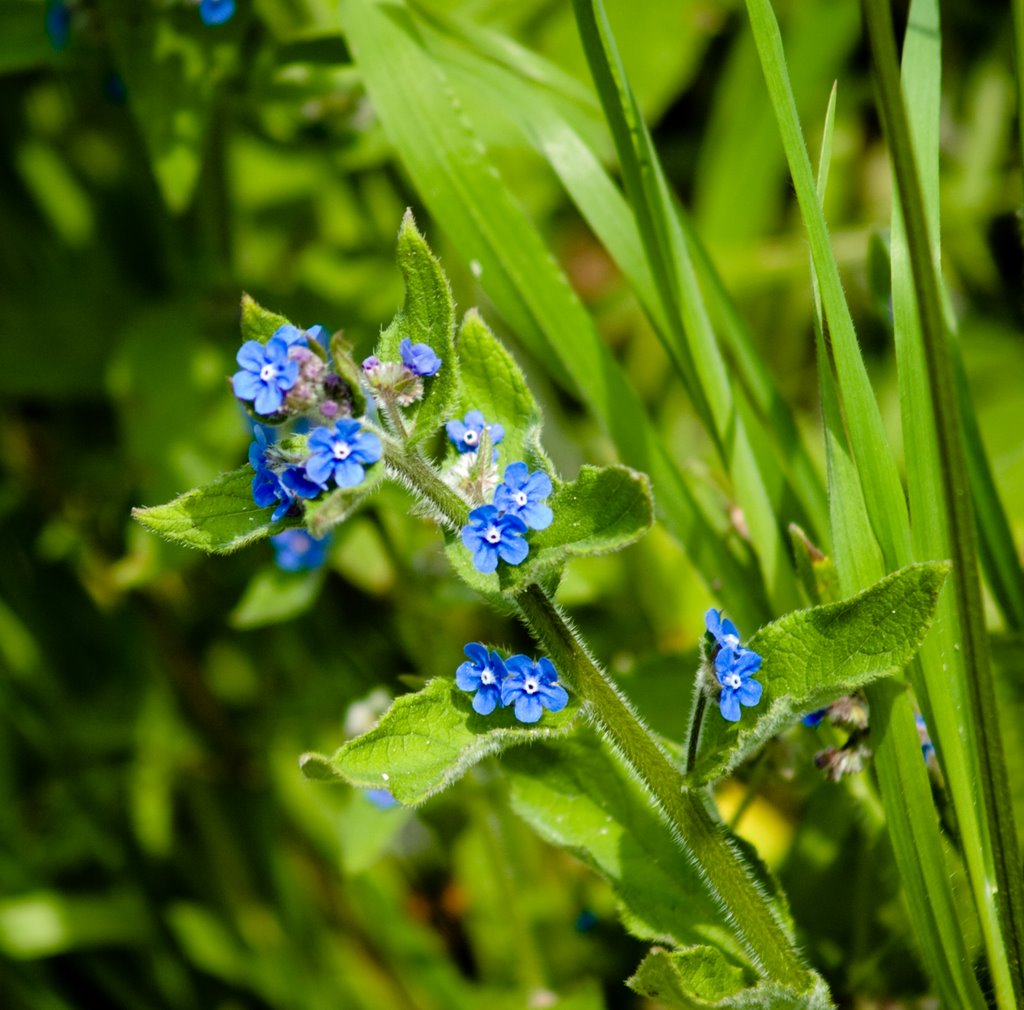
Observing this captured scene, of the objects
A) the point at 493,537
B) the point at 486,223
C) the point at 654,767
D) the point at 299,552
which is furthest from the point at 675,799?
the point at 299,552

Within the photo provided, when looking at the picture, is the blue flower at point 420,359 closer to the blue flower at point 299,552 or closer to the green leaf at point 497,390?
the green leaf at point 497,390

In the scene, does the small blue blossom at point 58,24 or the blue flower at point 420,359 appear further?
the small blue blossom at point 58,24

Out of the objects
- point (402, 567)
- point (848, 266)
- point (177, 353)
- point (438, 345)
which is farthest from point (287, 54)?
point (848, 266)

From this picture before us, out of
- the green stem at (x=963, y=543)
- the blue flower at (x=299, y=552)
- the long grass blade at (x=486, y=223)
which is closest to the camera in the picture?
the green stem at (x=963, y=543)

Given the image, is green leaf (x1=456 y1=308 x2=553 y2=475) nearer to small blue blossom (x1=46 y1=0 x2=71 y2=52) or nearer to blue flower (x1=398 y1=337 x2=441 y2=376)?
blue flower (x1=398 y1=337 x2=441 y2=376)

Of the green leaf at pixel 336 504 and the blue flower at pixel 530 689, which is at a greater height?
the green leaf at pixel 336 504

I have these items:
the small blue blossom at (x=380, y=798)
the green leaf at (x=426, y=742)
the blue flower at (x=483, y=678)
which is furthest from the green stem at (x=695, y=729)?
the small blue blossom at (x=380, y=798)

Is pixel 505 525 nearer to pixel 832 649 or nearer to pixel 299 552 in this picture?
pixel 832 649

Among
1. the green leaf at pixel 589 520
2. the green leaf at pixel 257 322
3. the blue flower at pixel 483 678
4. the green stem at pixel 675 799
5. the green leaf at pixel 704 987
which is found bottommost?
the green leaf at pixel 704 987
